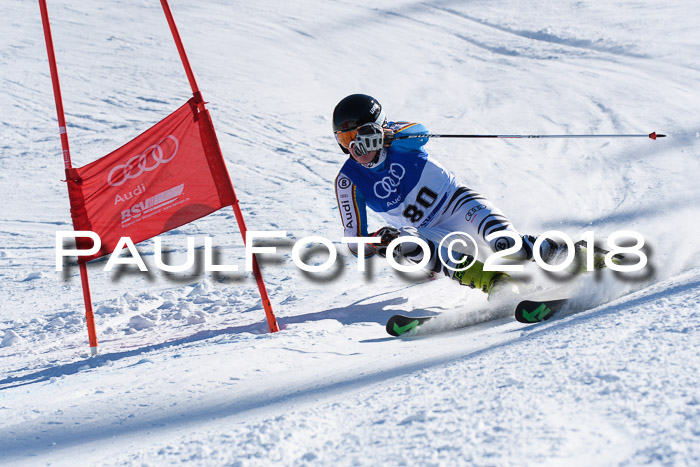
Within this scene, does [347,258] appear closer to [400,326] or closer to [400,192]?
[400,192]

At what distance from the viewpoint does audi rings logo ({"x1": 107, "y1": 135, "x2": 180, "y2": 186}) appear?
4133 mm

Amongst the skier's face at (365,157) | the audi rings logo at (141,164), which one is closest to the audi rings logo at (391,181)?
the skier's face at (365,157)

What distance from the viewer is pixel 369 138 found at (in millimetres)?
4262

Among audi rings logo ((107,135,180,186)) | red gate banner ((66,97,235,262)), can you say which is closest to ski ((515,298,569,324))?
red gate banner ((66,97,235,262))

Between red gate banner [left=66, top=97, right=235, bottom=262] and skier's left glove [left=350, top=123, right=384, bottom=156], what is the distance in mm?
837

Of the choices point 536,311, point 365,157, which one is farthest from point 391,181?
point 536,311

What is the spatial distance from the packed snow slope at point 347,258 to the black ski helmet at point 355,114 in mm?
1177

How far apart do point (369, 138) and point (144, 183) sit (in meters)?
1.32

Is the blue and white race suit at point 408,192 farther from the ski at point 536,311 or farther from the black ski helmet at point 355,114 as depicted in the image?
the ski at point 536,311

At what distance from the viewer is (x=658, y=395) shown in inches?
68.4

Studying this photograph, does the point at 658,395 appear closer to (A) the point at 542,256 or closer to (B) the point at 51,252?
(A) the point at 542,256

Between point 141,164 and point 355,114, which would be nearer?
point 141,164

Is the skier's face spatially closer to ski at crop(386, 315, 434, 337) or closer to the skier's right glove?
the skier's right glove

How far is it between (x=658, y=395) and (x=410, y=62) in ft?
34.6
